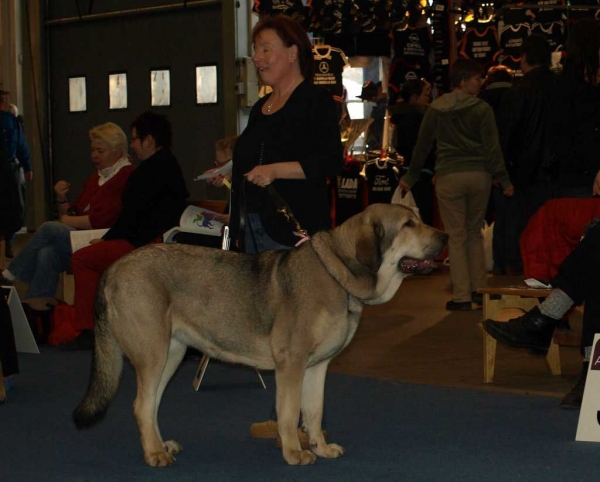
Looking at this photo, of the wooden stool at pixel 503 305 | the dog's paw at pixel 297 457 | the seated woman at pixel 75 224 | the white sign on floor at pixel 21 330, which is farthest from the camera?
the seated woman at pixel 75 224

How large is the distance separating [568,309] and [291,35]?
2029mm

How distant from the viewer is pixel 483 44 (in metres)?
13.0

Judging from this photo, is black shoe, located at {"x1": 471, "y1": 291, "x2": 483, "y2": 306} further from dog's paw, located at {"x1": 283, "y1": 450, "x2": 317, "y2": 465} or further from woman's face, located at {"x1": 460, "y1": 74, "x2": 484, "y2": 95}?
dog's paw, located at {"x1": 283, "y1": 450, "x2": 317, "y2": 465}

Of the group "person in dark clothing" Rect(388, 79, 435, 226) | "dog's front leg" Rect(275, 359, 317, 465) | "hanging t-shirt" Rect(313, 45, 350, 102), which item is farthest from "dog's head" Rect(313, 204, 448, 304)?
"hanging t-shirt" Rect(313, 45, 350, 102)

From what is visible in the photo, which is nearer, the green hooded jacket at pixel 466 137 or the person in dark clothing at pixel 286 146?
the person in dark clothing at pixel 286 146

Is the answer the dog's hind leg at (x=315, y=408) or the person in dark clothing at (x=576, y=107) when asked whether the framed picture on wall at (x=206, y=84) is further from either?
the dog's hind leg at (x=315, y=408)

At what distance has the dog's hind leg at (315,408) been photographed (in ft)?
14.4

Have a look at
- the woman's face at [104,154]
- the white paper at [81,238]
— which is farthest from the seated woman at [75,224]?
the white paper at [81,238]

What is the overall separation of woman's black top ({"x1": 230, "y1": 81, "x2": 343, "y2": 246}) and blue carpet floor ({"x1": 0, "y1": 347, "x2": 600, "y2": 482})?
3.11ft

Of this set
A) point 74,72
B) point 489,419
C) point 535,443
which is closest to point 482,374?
point 489,419

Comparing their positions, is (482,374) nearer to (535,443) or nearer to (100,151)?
(535,443)

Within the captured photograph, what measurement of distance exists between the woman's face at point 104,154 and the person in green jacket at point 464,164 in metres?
2.57

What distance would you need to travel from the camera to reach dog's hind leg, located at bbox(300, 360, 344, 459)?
14.4 feet

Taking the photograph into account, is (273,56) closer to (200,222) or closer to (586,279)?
(586,279)
